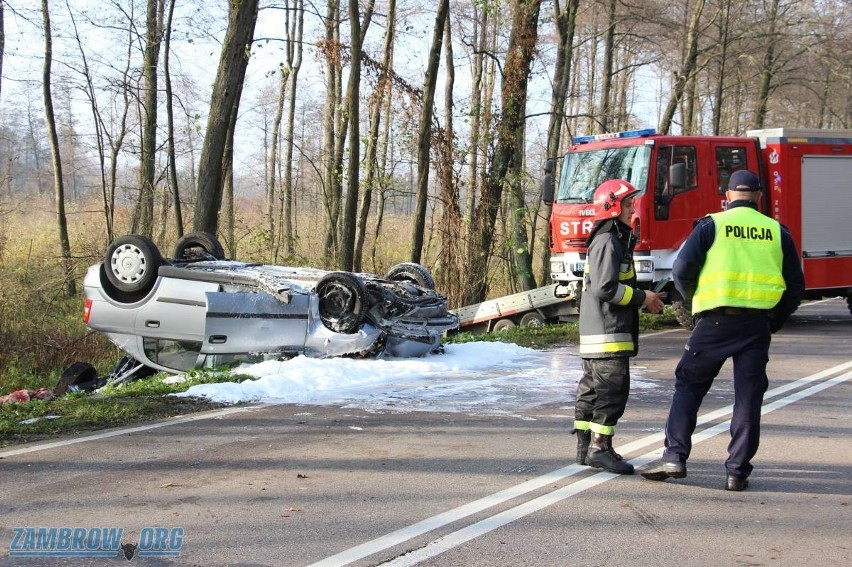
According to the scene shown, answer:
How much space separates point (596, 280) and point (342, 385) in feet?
11.7

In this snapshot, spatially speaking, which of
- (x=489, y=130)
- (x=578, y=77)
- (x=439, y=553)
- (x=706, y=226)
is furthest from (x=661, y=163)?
(x=578, y=77)

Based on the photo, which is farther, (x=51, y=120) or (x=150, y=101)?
(x=51, y=120)

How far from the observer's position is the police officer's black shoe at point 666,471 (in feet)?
16.1

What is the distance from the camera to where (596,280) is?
198 inches

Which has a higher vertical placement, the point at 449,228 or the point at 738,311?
the point at 449,228

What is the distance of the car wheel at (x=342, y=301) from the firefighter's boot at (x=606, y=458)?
4008 mm

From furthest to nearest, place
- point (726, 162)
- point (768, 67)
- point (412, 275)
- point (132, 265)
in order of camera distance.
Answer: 1. point (768, 67)
2. point (726, 162)
3. point (412, 275)
4. point (132, 265)

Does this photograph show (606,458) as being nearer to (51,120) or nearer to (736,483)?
(736,483)

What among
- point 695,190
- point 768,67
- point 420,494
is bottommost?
point 420,494

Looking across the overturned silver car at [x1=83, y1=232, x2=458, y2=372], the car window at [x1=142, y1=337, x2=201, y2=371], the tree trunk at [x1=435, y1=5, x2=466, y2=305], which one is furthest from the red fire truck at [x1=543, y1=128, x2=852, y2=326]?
the car window at [x1=142, y1=337, x2=201, y2=371]

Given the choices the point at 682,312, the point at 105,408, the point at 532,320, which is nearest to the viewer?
the point at 105,408

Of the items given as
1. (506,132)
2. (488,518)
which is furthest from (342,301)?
(506,132)

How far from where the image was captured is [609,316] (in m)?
5.06

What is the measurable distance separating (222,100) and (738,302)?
9.39 meters
